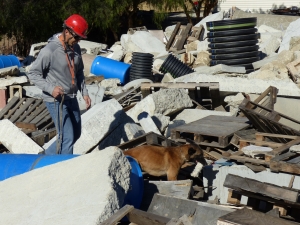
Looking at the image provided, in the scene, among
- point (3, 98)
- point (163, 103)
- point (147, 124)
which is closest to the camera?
point (147, 124)

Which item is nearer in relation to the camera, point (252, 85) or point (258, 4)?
point (252, 85)

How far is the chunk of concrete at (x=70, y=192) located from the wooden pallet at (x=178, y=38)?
9.88 m

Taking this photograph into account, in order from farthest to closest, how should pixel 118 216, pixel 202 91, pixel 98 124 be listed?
pixel 202 91 → pixel 98 124 → pixel 118 216

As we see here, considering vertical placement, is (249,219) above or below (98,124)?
above

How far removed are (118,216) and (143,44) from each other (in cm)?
1080

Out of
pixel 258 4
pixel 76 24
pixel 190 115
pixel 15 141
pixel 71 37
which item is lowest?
pixel 15 141

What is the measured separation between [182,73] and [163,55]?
8.95 ft

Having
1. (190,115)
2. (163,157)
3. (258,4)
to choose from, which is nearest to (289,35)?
(190,115)

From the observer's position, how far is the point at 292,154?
226 inches

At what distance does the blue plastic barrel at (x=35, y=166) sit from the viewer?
17.0 feet

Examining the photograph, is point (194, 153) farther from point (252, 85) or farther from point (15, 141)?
point (252, 85)

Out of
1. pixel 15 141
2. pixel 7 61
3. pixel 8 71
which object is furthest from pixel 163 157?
pixel 7 61

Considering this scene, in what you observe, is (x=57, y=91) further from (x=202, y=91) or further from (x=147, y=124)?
(x=202, y=91)

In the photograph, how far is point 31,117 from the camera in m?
9.07
